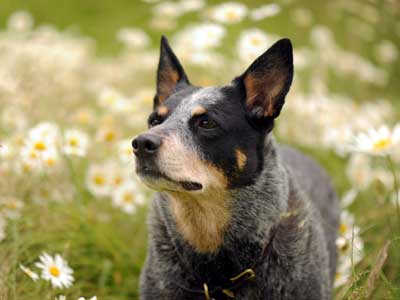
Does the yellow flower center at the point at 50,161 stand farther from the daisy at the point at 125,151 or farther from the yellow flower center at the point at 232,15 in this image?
the yellow flower center at the point at 232,15

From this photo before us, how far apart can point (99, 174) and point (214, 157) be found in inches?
69.0

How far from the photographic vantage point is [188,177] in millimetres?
3090

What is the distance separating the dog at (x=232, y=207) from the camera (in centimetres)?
329

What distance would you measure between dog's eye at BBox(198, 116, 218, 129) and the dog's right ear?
0.57 metres

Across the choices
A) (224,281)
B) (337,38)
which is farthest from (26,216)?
(337,38)

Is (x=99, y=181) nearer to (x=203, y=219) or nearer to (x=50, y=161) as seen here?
(x=50, y=161)

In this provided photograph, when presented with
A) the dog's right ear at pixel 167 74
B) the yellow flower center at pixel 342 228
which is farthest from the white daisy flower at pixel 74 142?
the yellow flower center at pixel 342 228

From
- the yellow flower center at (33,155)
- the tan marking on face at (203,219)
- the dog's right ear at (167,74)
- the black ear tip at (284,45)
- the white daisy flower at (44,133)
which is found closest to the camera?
the black ear tip at (284,45)

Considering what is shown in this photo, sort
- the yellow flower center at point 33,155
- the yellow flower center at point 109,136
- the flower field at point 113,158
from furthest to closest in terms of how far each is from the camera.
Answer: the yellow flower center at point 109,136 → the yellow flower center at point 33,155 → the flower field at point 113,158

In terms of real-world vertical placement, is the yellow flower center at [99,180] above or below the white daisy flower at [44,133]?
below

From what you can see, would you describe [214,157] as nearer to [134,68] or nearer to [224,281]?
[224,281]

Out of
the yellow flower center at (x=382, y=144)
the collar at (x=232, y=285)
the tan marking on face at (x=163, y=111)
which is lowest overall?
the collar at (x=232, y=285)

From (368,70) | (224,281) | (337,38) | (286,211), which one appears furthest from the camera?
(337,38)

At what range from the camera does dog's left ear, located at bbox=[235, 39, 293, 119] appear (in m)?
3.37
